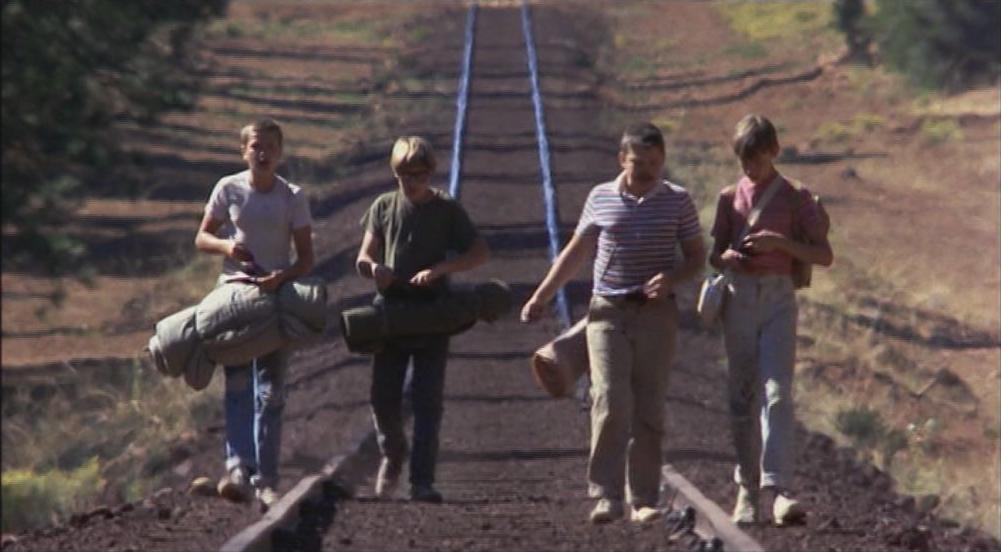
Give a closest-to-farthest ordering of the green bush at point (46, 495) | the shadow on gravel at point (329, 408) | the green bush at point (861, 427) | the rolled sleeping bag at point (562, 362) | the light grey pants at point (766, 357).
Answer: the light grey pants at point (766, 357)
the rolled sleeping bag at point (562, 362)
the green bush at point (46, 495)
the green bush at point (861, 427)
the shadow on gravel at point (329, 408)

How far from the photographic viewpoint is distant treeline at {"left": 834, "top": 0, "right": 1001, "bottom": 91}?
24.9 metres

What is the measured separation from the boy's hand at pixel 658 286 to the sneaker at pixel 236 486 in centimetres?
209

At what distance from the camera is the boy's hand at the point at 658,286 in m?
9.23

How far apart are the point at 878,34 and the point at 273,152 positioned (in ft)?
74.1

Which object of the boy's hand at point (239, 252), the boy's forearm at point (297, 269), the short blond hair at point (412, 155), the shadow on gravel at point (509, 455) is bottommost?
the shadow on gravel at point (509, 455)

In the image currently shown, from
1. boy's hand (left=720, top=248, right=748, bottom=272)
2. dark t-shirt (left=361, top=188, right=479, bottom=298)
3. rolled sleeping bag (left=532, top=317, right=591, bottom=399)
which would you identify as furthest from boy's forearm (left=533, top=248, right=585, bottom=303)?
dark t-shirt (left=361, top=188, right=479, bottom=298)

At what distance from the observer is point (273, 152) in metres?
9.64

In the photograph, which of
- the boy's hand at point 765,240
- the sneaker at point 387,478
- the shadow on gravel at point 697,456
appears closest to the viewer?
the boy's hand at point 765,240

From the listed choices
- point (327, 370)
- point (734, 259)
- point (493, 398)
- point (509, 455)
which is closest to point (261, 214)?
point (734, 259)

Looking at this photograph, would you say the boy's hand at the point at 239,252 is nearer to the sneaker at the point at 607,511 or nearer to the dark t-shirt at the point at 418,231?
the dark t-shirt at the point at 418,231

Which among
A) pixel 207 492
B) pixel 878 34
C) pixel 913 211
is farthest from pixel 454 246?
pixel 878 34

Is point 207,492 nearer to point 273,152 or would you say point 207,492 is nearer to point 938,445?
point 273,152

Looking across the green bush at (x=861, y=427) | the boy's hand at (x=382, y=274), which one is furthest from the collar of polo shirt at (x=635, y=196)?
the green bush at (x=861, y=427)

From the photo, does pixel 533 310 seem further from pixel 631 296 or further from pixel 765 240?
pixel 765 240
